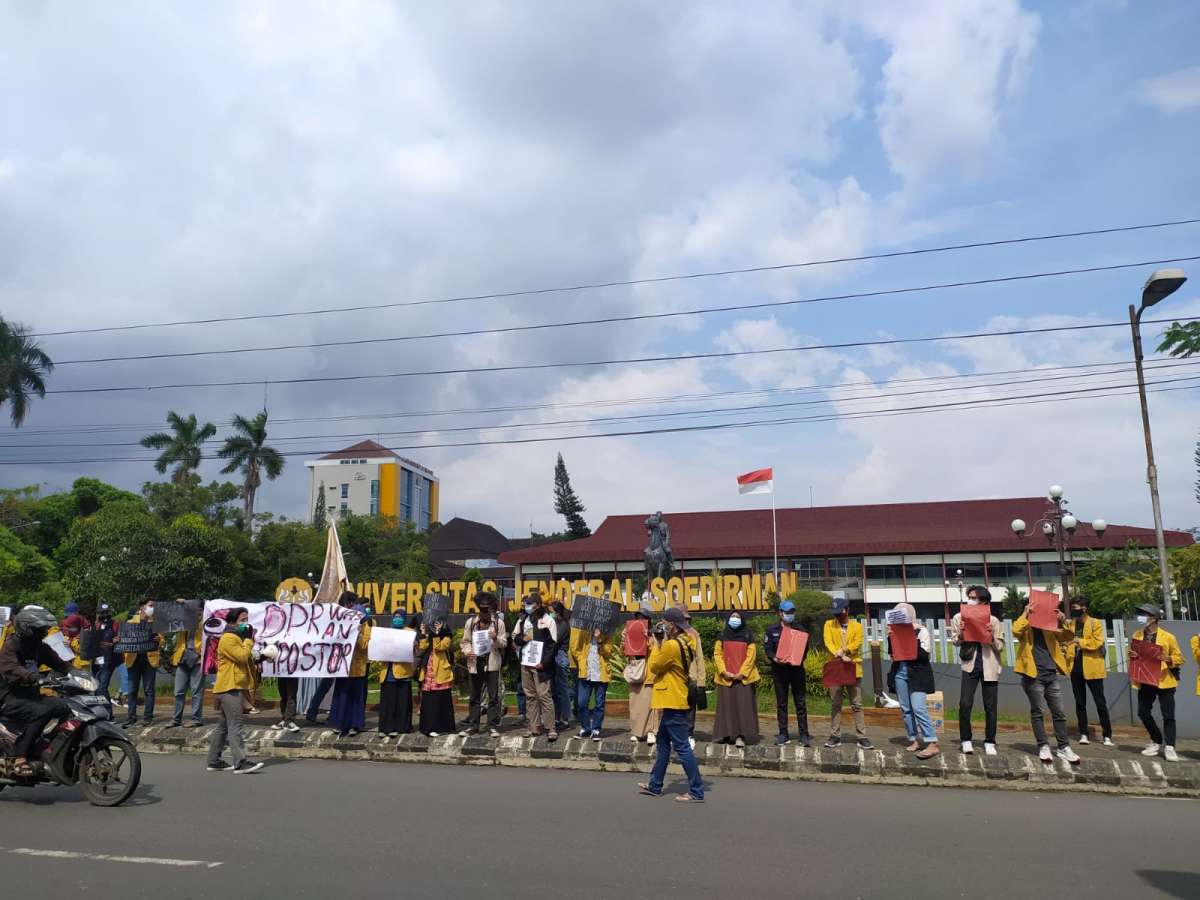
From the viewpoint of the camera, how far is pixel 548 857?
591 cm

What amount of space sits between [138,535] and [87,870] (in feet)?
86.7

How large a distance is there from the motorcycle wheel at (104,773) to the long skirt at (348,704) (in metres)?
3.63

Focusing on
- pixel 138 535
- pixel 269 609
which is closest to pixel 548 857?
pixel 269 609

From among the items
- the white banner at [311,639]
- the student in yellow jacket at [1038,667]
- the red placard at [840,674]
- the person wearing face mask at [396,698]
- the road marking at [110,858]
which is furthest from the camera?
the white banner at [311,639]

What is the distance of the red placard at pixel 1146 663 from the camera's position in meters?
9.73

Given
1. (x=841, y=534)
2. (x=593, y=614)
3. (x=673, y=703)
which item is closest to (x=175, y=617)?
(x=593, y=614)

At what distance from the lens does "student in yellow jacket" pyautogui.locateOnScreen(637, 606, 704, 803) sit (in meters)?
7.93

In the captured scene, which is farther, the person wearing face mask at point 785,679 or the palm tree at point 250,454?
the palm tree at point 250,454

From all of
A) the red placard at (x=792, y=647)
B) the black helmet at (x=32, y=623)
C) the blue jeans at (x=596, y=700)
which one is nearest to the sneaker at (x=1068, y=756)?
the red placard at (x=792, y=647)

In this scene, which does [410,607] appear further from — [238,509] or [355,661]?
[238,509]

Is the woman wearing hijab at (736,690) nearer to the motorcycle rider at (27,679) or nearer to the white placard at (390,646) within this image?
the white placard at (390,646)


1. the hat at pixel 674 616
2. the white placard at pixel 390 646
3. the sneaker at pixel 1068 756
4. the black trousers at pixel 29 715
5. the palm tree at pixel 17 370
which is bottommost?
the sneaker at pixel 1068 756

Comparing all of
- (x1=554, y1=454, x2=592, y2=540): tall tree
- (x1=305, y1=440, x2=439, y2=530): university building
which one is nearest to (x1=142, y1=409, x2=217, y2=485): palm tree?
(x1=554, y1=454, x2=592, y2=540): tall tree

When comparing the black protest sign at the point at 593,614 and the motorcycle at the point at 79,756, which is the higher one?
the black protest sign at the point at 593,614
